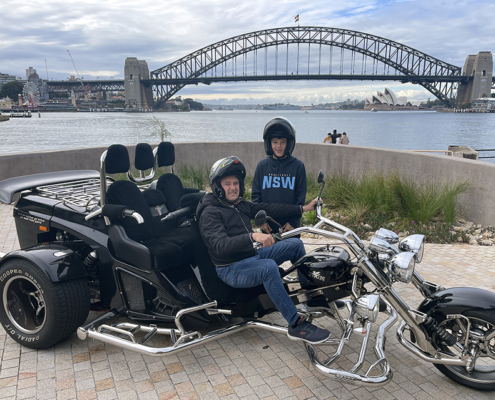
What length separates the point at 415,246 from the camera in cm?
278

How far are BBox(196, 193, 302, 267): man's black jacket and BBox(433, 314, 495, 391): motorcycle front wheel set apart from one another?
1440 millimetres

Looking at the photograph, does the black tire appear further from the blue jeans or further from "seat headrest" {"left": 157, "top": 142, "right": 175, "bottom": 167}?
"seat headrest" {"left": 157, "top": 142, "right": 175, "bottom": 167}

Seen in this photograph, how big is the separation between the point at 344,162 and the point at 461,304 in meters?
7.94

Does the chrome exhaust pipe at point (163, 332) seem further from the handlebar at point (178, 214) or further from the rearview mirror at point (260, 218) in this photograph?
the rearview mirror at point (260, 218)

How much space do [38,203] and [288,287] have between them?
7.78 ft

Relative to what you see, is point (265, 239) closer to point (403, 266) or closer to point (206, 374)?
point (403, 266)

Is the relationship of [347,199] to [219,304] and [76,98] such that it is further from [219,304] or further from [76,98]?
[76,98]

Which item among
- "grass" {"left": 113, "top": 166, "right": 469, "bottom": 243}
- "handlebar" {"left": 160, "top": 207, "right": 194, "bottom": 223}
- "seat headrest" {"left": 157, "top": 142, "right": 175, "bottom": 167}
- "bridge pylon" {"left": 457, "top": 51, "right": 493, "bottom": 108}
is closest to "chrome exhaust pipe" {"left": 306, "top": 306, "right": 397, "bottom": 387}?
"handlebar" {"left": 160, "top": 207, "right": 194, "bottom": 223}

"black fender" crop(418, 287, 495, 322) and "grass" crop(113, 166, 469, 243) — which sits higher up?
"black fender" crop(418, 287, 495, 322)

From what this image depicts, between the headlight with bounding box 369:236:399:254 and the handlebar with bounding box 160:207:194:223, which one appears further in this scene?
the handlebar with bounding box 160:207:194:223

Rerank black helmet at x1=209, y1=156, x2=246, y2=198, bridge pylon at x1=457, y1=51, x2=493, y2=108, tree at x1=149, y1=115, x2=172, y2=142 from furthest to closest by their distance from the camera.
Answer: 1. bridge pylon at x1=457, y1=51, x2=493, y2=108
2. tree at x1=149, y1=115, x2=172, y2=142
3. black helmet at x1=209, y1=156, x2=246, y2=198

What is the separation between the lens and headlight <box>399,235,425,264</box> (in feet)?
9.04

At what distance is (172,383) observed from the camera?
9.66ft

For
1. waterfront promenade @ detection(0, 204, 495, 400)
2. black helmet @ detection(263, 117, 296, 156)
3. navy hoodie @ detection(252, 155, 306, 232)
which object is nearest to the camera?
waterfront promenade @ detection(0, 204, 495, 400)
